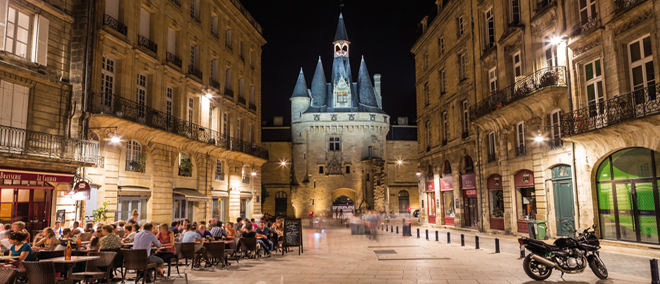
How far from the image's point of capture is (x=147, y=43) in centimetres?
1981

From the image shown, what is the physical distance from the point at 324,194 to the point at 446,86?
88.7ft

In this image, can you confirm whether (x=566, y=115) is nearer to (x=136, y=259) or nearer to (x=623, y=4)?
(x=623, y=4)

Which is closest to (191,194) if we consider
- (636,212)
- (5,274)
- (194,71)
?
(194,71)

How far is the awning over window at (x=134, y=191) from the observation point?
1777 centimetres

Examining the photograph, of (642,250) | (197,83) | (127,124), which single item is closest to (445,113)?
(197,83)

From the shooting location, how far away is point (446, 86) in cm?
2769

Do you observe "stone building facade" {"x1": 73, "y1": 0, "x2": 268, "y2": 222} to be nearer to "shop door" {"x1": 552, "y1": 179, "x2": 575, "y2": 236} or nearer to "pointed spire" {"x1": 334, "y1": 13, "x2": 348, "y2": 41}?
"shop door" {"x1": 552, "y1": 179, "x2": 575, "y2": 236}

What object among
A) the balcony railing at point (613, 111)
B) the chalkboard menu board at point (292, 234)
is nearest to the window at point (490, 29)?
the balcony railing at point (613, 111)

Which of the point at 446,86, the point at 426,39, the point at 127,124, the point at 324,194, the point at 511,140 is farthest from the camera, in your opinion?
the point at 324,194

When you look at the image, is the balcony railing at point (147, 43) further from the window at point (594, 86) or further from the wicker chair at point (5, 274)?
the window at point (594, 86)

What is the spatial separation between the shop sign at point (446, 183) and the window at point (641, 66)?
14.1 metres

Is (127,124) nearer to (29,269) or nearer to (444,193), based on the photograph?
(29,269)

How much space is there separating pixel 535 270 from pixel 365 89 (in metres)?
46.3

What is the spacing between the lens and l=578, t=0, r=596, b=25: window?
14875 millimetres
